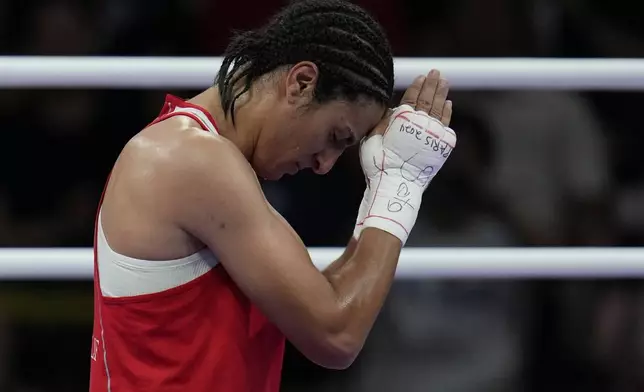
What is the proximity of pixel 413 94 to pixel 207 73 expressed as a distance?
0.34 meters

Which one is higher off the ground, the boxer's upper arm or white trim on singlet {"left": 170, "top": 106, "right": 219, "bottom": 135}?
white trim on singlet {"left": 170, "top": 106, "right": 219, "bottom": 135}

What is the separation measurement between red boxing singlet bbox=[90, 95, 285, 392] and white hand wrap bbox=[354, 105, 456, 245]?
0.21m

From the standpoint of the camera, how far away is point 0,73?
150 cm

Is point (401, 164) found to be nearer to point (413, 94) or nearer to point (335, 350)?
point (413, 94)

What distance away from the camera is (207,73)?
60.4 inches

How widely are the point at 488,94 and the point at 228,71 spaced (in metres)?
1.37

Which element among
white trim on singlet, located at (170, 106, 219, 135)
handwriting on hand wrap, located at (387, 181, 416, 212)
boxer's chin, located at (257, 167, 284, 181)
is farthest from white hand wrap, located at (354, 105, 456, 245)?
white trim on singlet, located at (170, 106, 219, 135)

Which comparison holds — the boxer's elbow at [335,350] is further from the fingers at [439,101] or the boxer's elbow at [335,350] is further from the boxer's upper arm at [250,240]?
the fingers at [439,101]

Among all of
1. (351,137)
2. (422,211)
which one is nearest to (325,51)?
(351,137)

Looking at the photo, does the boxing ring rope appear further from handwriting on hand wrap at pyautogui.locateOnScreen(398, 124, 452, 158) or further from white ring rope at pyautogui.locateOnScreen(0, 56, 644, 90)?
handwriting on hand wrap at pyautogui.locateOnScreen(398, 124, 452, 158)

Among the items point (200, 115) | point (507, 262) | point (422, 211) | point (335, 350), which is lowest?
point (422, 211)

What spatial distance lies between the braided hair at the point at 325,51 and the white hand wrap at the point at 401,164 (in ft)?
0.18

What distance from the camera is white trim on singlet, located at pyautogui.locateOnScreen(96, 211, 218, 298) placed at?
1222 mm

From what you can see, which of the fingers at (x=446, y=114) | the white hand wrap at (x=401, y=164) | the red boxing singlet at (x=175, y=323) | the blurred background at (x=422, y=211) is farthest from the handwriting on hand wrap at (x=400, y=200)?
the blurred background at (x=422, y=211)
